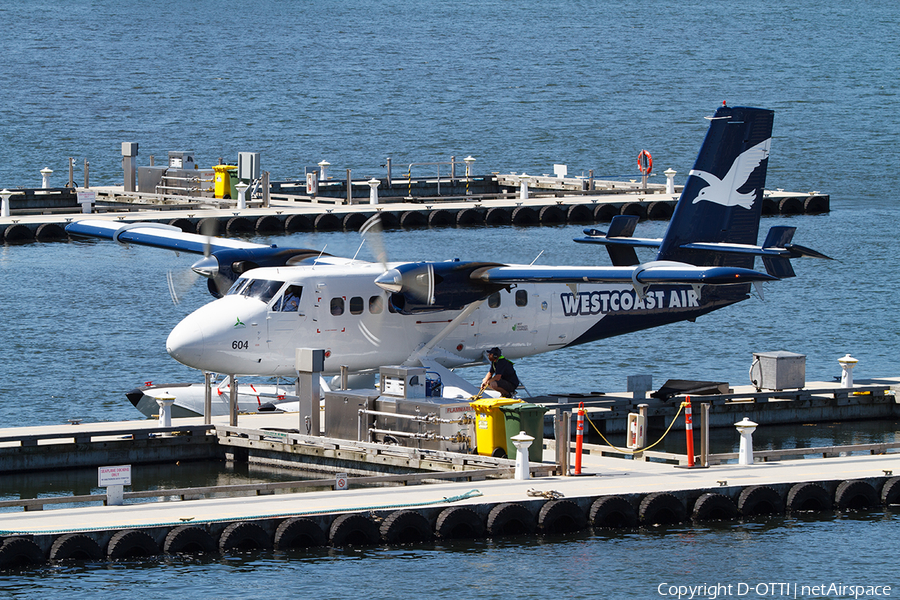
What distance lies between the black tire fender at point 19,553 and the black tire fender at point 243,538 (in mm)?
2247

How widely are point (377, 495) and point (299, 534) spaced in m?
1.99

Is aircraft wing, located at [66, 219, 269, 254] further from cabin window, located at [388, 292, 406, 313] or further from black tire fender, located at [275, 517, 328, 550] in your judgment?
black tire fender, located at [275, 517, 328, 550]

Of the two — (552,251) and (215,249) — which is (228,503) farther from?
(552,251)

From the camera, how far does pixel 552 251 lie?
57.5 meters

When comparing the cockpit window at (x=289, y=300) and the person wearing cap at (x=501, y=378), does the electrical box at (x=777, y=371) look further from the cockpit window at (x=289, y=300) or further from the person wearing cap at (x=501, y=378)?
the cockpit window at (x=289, y=300)

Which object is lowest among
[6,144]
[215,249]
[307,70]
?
[215,249]

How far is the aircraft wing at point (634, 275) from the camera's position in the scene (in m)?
25.9

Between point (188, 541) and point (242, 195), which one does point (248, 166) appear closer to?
point (242, 195)

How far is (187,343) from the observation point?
86.3ft

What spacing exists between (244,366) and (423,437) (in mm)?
4010

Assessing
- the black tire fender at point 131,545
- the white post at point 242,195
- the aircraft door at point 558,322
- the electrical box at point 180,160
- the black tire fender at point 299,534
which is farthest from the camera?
the electrical box at point 180,160

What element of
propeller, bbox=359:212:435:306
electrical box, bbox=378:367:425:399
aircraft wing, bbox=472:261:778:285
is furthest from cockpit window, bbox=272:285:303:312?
aircraft wing, bbox=472:261:778:285

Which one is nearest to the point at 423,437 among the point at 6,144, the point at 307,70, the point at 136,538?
the point at 136,538

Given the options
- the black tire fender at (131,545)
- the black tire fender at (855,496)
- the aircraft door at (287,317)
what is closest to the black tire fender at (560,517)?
the black tire fender at (855,496)
